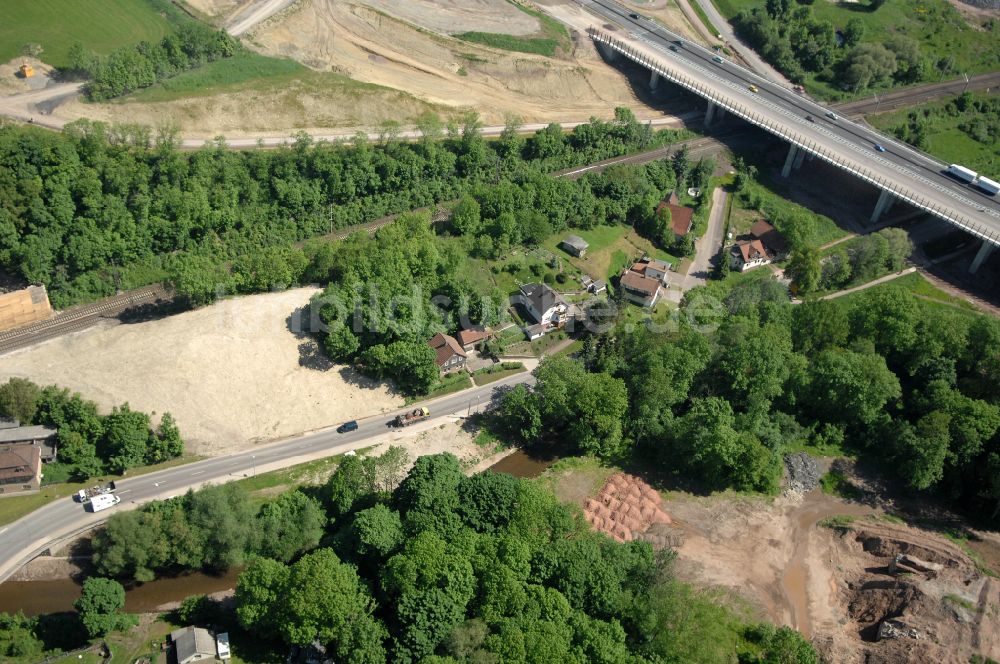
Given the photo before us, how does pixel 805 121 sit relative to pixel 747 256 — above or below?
above

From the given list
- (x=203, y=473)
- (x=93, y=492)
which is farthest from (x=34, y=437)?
(x=203, y=473)

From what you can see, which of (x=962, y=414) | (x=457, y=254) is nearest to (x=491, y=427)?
(x=457, y=254)

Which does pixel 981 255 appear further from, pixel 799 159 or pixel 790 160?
pixel 790 160

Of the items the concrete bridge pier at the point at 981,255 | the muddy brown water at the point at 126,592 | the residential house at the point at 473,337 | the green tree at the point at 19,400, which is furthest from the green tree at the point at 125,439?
the concrete bridge pier at the point at 981,255

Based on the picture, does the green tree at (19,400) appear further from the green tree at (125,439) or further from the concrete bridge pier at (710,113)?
the concrete bridge pier at (710,113)

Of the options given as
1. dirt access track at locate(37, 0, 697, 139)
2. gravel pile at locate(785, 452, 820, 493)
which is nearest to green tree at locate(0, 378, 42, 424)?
dirt access track at locate(37, 0, 697, 139)

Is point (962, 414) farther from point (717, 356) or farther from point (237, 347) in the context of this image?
point (237, 347)
